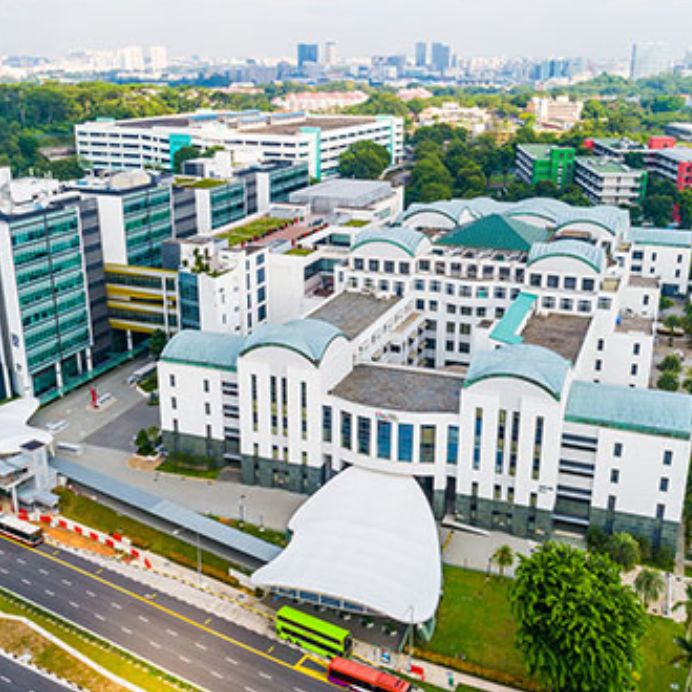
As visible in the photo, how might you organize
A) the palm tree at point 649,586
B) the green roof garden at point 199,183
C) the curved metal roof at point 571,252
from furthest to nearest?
the green roof garden at point 199,183, the curved metal roof at point 571,252, the palm tree at point 649,586

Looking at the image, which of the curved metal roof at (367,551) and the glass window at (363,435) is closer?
the curved metal roof at (367,551)

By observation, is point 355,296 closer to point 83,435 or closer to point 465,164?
point 83,435

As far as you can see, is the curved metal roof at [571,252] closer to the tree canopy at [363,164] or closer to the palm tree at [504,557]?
the palm tree at [504,557]

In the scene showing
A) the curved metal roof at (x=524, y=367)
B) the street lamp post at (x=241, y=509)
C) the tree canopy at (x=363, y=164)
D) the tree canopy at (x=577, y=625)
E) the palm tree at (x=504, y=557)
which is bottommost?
the street lamp post at (x=241, y=509)

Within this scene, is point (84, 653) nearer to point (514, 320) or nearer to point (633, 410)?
point (633, 410)

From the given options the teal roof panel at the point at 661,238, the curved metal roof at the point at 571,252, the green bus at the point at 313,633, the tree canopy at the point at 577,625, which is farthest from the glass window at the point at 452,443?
the teal roof panel at the point at 661,238

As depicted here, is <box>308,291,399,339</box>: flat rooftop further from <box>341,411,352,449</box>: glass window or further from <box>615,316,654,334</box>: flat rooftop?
<box>615,316,654,334</box>: flat rooftop
